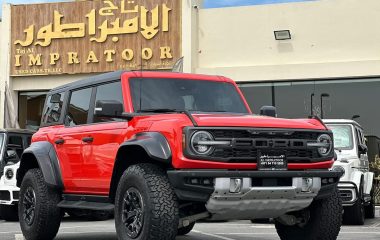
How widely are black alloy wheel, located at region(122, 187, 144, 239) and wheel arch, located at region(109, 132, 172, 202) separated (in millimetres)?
361

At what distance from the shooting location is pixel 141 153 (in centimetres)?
645

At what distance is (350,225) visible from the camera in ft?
39.0

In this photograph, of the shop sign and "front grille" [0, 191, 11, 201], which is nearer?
"front grille" [0, 191, 11, 201]

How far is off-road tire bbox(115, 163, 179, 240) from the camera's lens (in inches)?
230

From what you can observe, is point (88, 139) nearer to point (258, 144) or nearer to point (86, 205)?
point (86, 205)

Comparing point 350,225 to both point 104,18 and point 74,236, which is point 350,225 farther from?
point 104,18

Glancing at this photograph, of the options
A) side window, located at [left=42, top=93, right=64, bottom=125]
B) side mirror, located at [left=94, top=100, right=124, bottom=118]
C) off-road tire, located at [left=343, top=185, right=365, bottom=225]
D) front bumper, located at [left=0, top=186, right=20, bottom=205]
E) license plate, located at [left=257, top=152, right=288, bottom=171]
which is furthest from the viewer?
front bumper, located at [left=0, top=186, right=20, bottom=205]

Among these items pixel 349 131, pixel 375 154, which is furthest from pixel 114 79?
pixel 375 154

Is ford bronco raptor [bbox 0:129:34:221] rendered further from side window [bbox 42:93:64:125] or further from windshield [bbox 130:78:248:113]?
windshield [bbox 130:78:248:113]

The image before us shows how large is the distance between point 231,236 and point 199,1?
13526 millimetres

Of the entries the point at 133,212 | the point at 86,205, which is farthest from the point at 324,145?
the point at 86,205

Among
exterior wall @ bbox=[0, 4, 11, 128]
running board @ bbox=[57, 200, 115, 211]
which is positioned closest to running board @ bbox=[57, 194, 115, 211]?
running board @ bbox=[57, 200, 115, 211]

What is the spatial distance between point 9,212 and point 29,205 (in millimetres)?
4684

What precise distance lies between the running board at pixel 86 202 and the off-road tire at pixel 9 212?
17.5 ft
